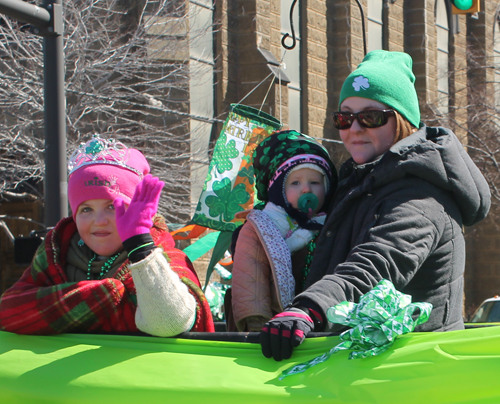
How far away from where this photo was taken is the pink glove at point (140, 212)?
8.29ft

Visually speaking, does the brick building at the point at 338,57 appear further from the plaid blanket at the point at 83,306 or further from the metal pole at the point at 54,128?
the plaid blanket at the point at 83,306

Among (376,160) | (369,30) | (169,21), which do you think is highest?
(369,30)

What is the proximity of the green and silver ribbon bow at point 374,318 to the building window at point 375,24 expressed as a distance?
66.4ft

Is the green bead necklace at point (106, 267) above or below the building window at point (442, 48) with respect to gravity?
below

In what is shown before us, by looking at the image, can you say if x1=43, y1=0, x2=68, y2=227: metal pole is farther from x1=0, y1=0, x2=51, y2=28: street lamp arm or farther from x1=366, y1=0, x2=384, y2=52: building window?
x1=366, y1=0, x2=384, y2=52: building window

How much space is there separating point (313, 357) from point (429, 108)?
18799mm

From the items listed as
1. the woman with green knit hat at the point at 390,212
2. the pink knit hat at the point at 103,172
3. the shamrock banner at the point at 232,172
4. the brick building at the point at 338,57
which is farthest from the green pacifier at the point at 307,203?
the brick building at the point at 338,57

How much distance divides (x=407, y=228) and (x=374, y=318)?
409 mm

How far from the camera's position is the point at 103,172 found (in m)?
3.08

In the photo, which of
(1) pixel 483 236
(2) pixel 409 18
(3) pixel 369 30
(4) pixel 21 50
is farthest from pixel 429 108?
(4) pixel 21 50

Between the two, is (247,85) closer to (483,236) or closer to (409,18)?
(409,18)

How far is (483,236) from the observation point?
83.1ft

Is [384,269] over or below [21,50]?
below

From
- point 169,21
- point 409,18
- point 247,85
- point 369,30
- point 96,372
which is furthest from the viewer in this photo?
point 409,18
